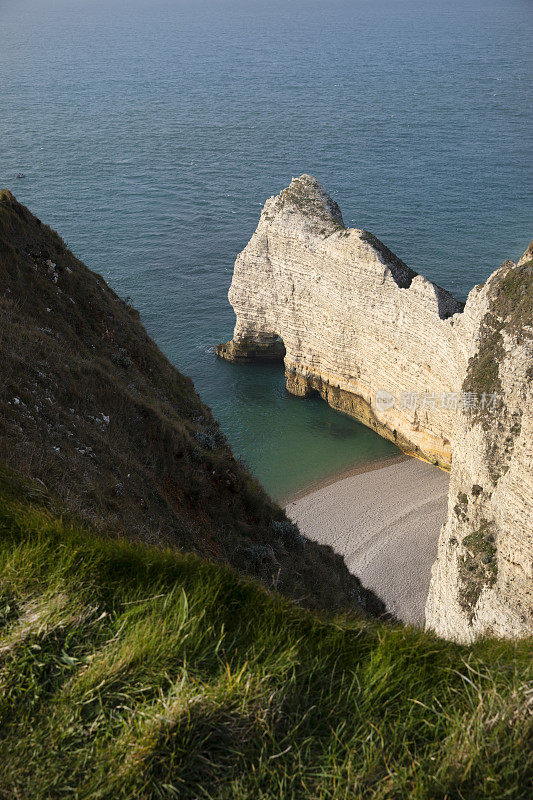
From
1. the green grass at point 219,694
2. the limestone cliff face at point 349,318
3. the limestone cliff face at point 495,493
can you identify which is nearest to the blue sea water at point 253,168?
the limestone cliff face at point 349,318

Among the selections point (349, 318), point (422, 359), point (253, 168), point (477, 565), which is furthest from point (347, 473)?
point (253, 168)

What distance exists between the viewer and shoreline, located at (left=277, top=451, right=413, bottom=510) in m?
39.0

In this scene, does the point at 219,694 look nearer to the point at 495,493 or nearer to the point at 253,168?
the point at 495,493

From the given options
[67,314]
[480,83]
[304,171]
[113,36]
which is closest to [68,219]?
[304,171]

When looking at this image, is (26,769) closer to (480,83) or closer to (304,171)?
(304,171)

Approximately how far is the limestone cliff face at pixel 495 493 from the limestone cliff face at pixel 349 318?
10229 millimetres

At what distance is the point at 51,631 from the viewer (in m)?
5.61

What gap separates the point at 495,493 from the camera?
20.9 m

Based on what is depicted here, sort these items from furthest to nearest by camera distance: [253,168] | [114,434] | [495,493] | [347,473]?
1. [253,168]
2. [347,473]
3. [495,493]
4. [114,434]

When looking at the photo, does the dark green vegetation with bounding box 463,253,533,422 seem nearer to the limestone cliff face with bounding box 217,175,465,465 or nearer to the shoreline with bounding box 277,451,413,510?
the limestone cliff face with bounding box 217,175,465,465

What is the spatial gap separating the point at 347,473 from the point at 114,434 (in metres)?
27.0

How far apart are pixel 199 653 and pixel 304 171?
81556 mm

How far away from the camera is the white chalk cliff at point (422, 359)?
20203mm

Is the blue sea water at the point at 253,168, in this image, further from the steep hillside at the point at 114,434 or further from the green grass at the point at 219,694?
the green grass at the point at 219,694
